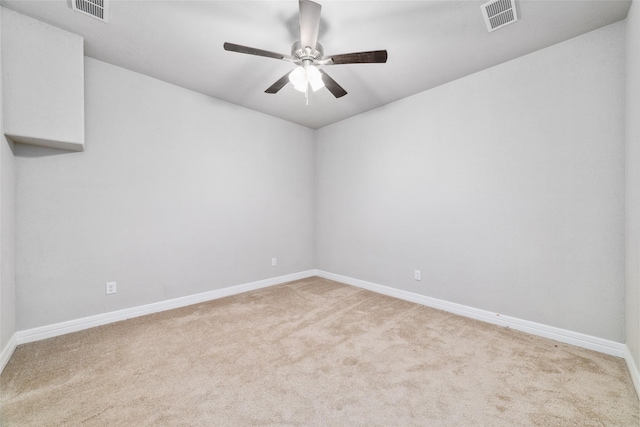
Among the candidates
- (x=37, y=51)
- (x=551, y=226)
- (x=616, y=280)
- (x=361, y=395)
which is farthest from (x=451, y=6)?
(x=37, y=51)

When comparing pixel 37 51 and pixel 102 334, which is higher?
pixel 37 51

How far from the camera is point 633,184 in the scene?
6.00 ft

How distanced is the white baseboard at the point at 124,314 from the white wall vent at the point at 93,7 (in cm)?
262

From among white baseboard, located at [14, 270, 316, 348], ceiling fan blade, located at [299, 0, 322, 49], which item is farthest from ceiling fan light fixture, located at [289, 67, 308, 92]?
white baseboard, located at [14, 270, 316, 348]

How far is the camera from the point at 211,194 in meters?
3.41

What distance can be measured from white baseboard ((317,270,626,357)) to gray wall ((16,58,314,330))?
6.12 ft

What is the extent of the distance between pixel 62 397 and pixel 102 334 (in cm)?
91

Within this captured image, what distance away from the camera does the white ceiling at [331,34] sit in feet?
6.34

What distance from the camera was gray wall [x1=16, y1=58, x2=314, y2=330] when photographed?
7.70 ft

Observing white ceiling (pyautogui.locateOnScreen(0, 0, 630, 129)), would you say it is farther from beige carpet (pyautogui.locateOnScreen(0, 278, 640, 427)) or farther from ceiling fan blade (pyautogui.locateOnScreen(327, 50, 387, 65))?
beige carpet (pyautogui.locateOnScreen(0, 278, 640, 427))

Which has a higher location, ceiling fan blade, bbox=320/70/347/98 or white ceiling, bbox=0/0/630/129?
white ceiling, bbox=0/0/630/129

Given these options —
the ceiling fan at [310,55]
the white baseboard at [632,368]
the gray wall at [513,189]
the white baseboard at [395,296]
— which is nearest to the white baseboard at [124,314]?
the white baseboard at [395,296]

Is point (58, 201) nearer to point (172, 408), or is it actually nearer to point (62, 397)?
point (62, 397)

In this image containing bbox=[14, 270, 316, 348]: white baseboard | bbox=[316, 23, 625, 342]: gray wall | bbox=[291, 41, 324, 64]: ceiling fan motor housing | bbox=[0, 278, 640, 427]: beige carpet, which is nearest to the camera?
bbox=[0, 278, 640, 427]: beige carpet
